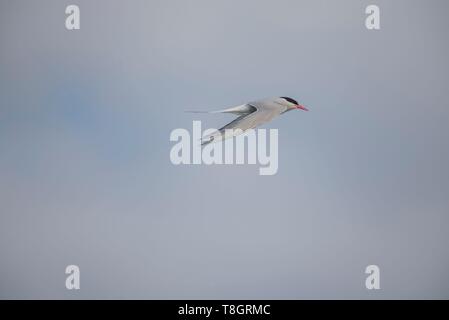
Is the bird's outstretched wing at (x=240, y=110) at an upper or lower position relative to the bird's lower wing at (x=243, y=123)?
upper

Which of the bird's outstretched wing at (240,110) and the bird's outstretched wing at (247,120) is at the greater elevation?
the bird's outstretched wing at (240,110)

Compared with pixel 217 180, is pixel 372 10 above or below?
above

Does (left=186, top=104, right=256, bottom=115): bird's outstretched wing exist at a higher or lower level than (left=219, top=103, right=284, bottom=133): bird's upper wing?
higher

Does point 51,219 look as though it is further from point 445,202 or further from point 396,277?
point 445,202
